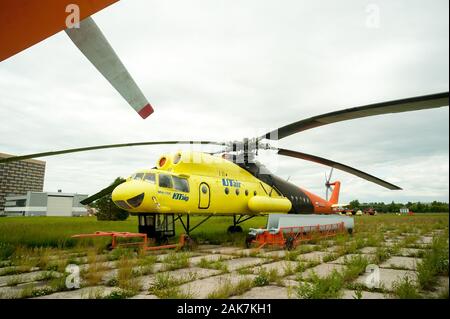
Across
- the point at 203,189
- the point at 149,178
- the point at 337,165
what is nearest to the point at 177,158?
the point at 203,189

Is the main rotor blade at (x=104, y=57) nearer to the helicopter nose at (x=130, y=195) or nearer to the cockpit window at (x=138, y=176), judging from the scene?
the helicopter nose at (x=130, y=195)

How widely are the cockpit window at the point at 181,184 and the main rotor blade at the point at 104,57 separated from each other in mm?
6872

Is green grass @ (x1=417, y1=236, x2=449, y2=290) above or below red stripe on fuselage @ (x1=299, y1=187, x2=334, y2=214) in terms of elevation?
below

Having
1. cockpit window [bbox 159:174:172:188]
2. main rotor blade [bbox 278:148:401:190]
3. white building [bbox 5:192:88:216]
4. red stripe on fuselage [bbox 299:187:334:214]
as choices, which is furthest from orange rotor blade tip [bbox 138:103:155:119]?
white building [bbox 5:192:88:216]

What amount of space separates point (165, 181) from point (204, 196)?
70.5 inches

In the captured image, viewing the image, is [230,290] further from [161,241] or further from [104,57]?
[161,241]

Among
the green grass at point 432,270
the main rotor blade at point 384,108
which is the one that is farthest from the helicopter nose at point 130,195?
the green grass at point 432,270

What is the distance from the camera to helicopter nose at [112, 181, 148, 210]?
31.7 feet

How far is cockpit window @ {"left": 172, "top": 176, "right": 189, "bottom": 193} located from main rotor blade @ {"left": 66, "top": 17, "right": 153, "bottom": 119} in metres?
6.87

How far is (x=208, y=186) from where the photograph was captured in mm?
11805

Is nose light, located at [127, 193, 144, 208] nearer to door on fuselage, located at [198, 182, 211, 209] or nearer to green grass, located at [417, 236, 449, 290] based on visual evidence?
door on fuselage, located at [198, 182, 211, 209]

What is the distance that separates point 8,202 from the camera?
10900cm
